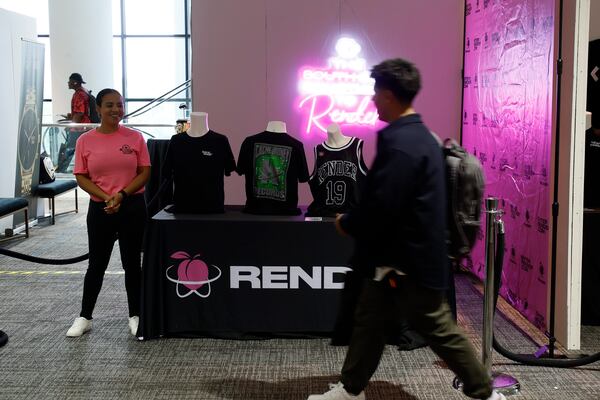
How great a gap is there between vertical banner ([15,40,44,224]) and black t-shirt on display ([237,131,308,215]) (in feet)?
13.5

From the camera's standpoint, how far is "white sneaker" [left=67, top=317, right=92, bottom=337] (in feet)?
13.9

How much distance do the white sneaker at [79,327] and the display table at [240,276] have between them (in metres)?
0.36

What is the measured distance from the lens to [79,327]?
4246 millimetres

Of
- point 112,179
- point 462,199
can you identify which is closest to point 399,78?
point 462,199

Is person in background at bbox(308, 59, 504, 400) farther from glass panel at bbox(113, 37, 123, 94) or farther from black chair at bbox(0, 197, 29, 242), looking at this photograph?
glass panel at bbox(113, 37, 123, 94)

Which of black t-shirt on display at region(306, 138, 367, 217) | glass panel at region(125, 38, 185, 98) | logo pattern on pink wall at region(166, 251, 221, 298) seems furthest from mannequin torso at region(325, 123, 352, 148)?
glass panel at region(125, 38, 185, 98)

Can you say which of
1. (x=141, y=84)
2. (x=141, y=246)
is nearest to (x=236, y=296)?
(x=141, y=246)

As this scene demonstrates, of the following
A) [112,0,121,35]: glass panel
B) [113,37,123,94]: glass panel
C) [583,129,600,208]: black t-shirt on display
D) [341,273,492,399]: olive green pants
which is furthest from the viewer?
[113,37,123,94]: glass panel

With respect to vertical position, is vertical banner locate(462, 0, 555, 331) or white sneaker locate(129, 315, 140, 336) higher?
vertical banner locate(462, 0, 555, 331)

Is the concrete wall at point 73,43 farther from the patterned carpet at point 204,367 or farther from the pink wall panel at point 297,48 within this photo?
the patterned carpet at point 204,367

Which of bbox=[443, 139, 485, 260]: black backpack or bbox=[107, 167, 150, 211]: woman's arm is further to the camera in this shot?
bbox=[107, 167, 150, 211]: woman's arm

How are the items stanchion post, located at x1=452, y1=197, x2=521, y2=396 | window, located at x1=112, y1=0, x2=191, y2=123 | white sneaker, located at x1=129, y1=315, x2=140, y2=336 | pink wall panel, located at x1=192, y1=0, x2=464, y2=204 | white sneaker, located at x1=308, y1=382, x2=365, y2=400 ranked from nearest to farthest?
white sneaker, located at x1=308, y1=382, x2=365, y2=400 → stanchion post, located at x1=452, y1=197, x2=521, y2=396 → white sneaker, located at x1=129, y1=315, x2=140, y2=336 → pink wall panel, located at x1=192, y1=0, x2=464, y2=204 → window, located at x1=112, y1=0, x2=191, y2=123

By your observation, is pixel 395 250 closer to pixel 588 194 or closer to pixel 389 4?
pixel 588 194

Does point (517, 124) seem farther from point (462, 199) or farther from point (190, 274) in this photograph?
point (190, 274)
